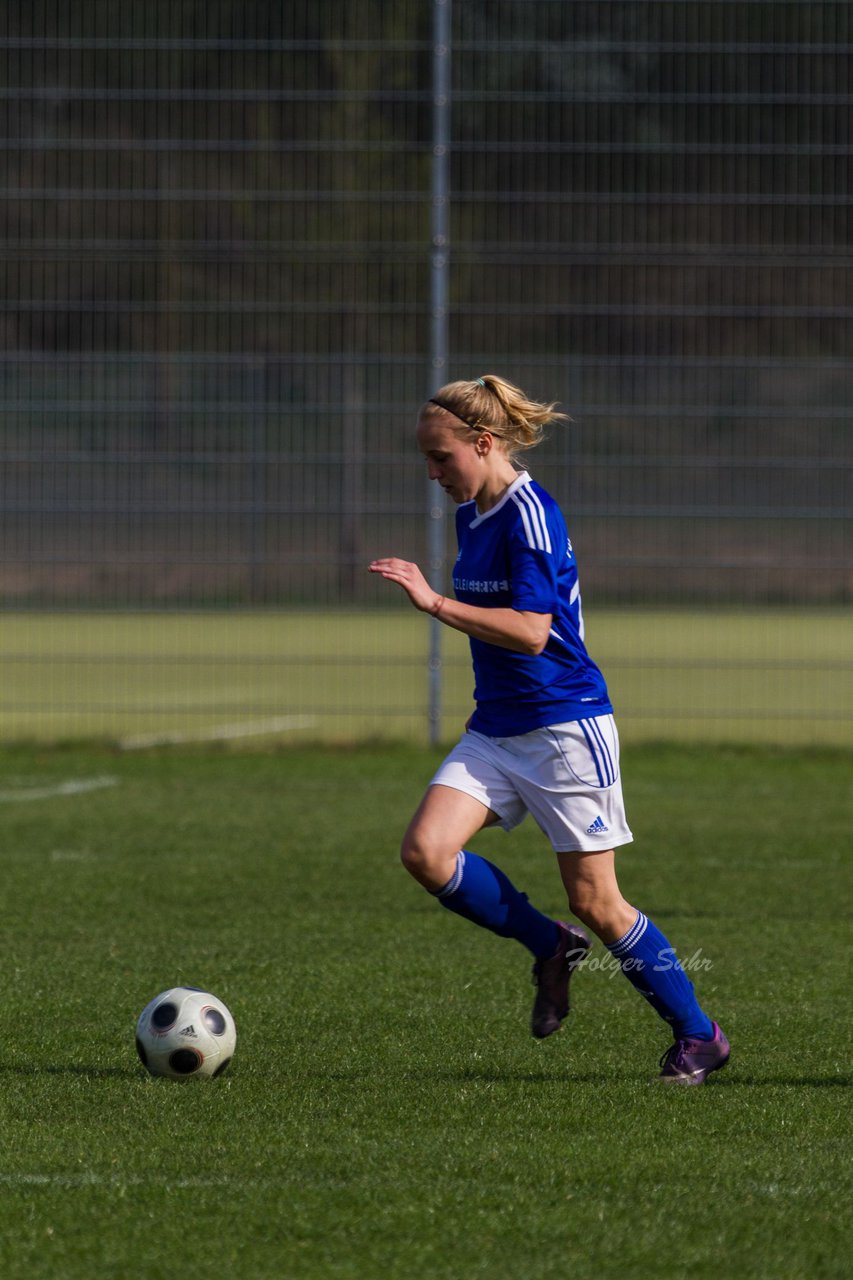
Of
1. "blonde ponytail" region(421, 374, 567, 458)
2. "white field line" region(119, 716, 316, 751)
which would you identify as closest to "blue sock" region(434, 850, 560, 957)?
"blonde ponytail" region(421, 374, 567, 458)

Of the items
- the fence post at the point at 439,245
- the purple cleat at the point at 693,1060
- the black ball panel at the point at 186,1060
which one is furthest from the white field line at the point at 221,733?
the purple cleat at the point at 693,1060

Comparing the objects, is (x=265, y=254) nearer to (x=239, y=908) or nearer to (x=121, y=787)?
(x=121, y=787)

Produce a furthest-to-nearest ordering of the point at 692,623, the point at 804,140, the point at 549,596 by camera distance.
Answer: the point at 692,623, the point at 804,140, the point at 549,596

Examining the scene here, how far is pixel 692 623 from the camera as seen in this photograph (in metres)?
14.2

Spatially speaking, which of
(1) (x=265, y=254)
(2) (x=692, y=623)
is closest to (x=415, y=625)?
(2) (x=692, y=623)

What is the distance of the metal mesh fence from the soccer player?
7940 millimetres

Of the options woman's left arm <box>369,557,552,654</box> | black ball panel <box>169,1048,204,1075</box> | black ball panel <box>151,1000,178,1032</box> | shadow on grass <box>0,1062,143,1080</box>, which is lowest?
shadow on grass <box>0,1062,143,1080</box>

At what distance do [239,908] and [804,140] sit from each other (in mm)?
7669

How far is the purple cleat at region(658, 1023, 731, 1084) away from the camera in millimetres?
4758

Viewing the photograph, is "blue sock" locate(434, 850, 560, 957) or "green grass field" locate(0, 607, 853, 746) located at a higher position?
"blue sock" locate(434, 850, 560, 957)

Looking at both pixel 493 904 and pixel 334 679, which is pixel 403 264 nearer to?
pixel 334 679

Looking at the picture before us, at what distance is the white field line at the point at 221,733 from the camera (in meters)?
13.0

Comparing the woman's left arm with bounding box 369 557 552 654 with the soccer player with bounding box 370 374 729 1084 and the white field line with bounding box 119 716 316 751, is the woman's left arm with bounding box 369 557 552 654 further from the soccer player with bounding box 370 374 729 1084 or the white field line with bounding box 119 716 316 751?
the white field line with bounding box 119 716 316 751

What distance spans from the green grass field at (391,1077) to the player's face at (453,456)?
1.53m
